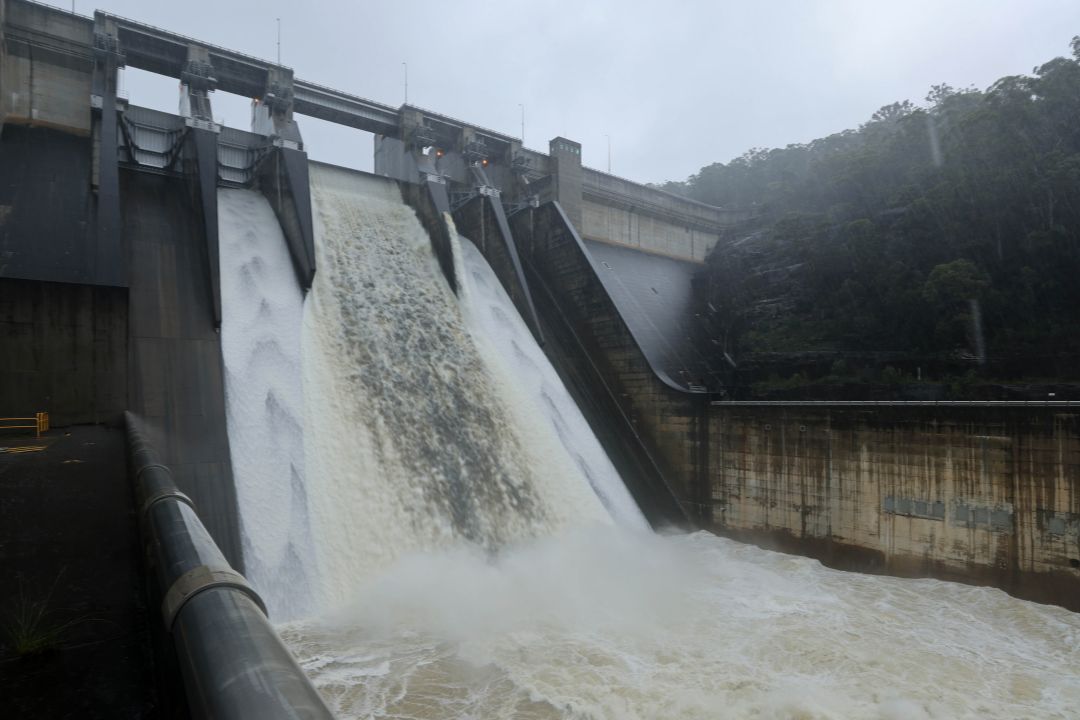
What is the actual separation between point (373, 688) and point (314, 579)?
2170 millimetres

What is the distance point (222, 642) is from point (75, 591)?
192 centimetres

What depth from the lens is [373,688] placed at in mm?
5688

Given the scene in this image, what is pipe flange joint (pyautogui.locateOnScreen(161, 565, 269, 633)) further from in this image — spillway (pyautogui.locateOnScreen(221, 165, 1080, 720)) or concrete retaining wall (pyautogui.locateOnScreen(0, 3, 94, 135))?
concrete retaining wall (pyautogui.locateOnScreen(0, 3, 94, 135))

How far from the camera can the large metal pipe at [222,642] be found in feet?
4.65

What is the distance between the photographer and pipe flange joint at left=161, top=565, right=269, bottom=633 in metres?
1.96

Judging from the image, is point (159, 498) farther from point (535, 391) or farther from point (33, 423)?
point (535, 391)

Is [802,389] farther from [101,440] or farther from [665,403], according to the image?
[101,440]

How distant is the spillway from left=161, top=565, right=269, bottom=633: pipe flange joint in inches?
154

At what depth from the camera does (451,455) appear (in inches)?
392

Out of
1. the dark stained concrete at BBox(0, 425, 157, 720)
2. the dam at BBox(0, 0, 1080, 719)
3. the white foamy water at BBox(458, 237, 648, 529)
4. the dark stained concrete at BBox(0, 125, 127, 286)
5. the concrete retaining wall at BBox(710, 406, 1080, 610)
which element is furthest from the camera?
the white foamy water at BBox(458, 237, 648, 529)

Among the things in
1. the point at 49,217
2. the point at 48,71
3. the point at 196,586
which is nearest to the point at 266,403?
the point at 49,217

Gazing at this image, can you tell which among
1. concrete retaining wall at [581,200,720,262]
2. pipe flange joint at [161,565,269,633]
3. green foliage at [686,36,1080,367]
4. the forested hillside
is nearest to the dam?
pipe flange joint at [161,565,269,633]

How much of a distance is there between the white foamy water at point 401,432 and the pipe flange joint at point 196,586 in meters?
5.75

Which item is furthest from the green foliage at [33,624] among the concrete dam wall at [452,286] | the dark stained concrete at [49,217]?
the dark stained concrete at [49,217]
